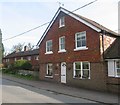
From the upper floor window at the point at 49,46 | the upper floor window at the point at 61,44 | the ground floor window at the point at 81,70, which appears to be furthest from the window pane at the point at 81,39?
the upper floor window at the point at 49,46

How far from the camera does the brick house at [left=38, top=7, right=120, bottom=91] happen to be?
764 inches

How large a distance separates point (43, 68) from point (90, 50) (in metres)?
9.17

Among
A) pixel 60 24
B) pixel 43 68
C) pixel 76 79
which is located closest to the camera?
pixel 76 79

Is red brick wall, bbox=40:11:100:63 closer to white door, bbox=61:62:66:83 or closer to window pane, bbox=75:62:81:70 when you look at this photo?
window pane, bbox=75:62:81:70

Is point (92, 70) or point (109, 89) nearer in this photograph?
point (109, 89)

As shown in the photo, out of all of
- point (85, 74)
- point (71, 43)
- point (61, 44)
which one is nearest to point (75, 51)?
point (71, 43)

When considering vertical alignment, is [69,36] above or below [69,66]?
above

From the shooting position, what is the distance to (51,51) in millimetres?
26047

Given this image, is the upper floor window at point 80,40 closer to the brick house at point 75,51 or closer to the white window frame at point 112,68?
the brick house at point 75,51

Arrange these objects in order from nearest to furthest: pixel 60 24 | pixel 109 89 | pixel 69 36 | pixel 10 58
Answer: pixel 109 89 < pixel 69 36 < pixel 60 24 < pixel 10 58

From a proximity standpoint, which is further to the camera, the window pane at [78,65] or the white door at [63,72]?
the white door at [63,72]

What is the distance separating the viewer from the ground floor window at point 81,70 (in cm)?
2040

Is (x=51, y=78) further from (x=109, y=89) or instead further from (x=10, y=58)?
(x=10, y=58)

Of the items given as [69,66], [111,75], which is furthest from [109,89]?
[69,66]
